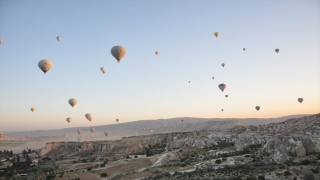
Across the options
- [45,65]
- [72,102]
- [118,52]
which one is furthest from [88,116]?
[118,52]

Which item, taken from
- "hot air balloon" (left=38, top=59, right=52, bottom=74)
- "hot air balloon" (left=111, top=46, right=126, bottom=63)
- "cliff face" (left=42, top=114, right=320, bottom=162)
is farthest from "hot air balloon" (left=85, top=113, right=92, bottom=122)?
"hot air balloon" (left=111, top=46, right=126, bottom=63)

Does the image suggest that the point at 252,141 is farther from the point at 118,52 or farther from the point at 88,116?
the point at 88,116

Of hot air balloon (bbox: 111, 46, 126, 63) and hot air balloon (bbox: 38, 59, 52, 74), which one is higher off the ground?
hot air balloon (bbox: 111, 46, 126, 63)

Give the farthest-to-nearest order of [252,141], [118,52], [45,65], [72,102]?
[72,102]
[252,141]
[118,52]
[45,65]

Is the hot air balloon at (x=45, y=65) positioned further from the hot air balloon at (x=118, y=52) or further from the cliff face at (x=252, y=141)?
the cliff face at (x=252, y=141)

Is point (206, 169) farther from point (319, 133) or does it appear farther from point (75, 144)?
point (75, 144)

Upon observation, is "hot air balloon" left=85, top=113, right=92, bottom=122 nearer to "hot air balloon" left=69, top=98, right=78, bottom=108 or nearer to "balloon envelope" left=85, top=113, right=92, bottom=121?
"balloon envelope" left=85, top=113, right=92, bottom=121

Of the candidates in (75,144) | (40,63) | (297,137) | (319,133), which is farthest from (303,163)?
(75,144)
